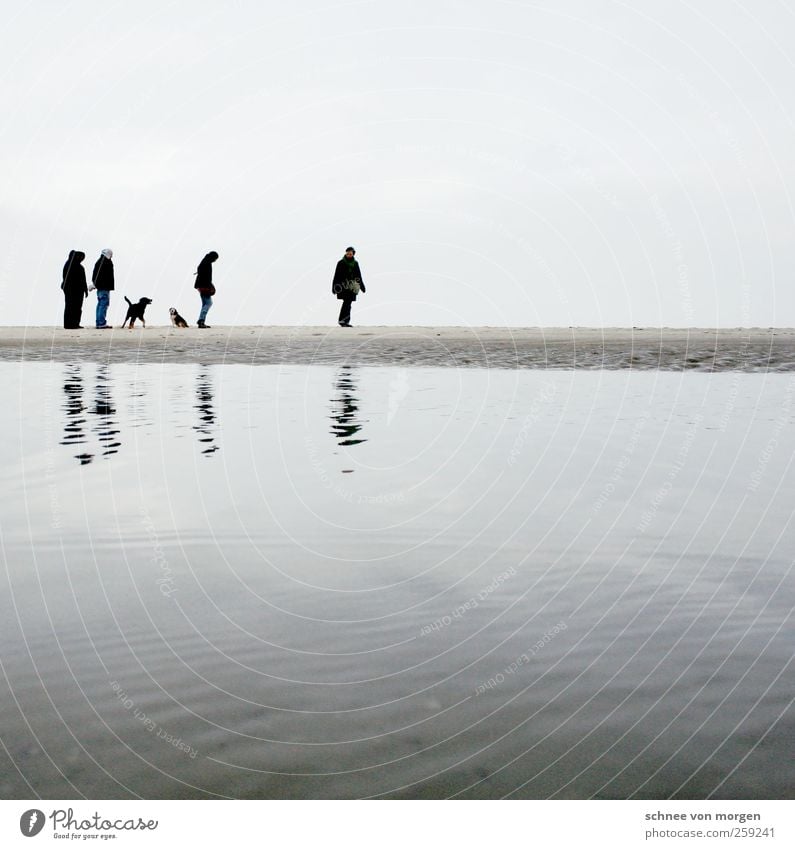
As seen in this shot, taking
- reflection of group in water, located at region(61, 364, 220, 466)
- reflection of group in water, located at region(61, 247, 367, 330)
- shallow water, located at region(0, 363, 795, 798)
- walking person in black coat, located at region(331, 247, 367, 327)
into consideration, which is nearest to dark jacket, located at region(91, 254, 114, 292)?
reflection of group in water, located at region(61, 247, 367, 330)

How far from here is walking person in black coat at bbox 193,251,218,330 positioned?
2666 cm

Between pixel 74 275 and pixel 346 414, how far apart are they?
18175mm

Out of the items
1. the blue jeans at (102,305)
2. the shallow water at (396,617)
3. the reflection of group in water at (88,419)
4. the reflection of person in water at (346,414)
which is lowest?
→ the shallow water at (396,617)

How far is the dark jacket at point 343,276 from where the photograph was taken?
86.2 feet

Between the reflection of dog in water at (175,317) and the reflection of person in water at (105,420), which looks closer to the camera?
the reflection of person in water at (105,420)

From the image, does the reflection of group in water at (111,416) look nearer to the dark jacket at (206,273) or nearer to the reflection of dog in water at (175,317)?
the dark jacket at (206,273)

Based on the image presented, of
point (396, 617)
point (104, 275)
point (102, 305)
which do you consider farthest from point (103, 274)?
point (396, 617)

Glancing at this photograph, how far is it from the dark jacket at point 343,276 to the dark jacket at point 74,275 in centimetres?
684

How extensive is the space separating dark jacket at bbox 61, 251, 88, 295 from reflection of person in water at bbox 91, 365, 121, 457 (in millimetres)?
12165

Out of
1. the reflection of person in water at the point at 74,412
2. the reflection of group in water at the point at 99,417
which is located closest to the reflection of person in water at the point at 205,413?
the reflection of group in water at the point at 99,417

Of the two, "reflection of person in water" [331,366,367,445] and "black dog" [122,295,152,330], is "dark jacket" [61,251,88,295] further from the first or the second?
"reflection of person in water" [331,366,367,445]

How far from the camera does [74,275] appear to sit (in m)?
26.9

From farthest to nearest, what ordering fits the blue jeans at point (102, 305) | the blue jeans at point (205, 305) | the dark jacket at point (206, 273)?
the blue jeans at point (205, 305), the blue jeans at point (102, 305), the dark jacket at point (206, 273)
